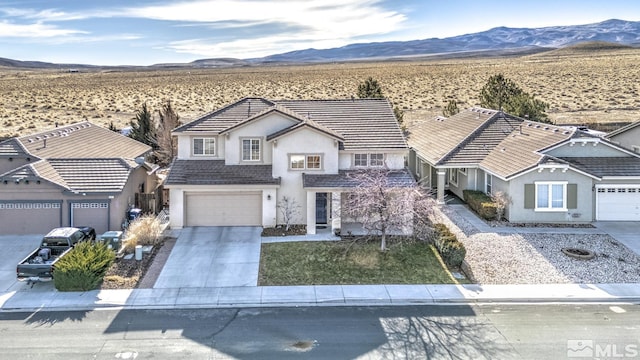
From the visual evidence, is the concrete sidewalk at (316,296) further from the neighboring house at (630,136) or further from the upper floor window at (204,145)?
the neighboring house at (630,136)

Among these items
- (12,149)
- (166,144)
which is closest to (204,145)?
(12,149)

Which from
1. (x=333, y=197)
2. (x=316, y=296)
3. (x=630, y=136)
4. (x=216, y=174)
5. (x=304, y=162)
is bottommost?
(x=316, y=296)

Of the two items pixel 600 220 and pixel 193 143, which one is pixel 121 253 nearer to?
pixel 193 143

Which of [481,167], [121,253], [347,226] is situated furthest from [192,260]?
[481,167]

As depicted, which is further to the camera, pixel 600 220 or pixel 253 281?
pixel 600 220

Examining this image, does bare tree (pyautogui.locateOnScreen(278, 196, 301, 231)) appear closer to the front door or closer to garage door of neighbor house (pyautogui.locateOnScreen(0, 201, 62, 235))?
the front door

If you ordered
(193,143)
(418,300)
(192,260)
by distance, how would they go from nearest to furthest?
(418,300)
(192,260)
(193,143)

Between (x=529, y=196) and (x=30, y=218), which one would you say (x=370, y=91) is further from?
(x=30, y=218)

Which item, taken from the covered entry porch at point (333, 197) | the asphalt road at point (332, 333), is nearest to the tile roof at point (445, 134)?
the covered entry porch at point (333, 197)
